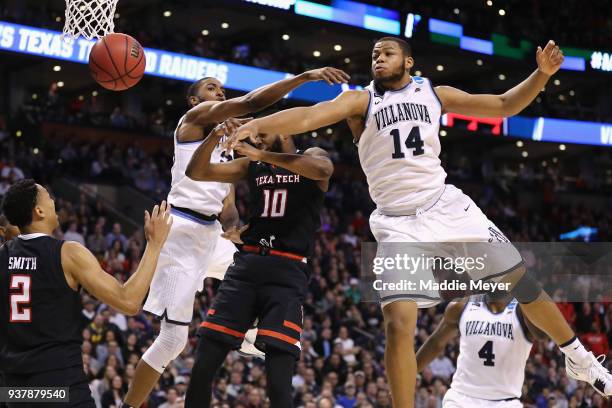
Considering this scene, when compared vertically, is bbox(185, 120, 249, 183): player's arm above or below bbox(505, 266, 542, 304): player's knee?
above

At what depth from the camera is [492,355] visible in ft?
28.0

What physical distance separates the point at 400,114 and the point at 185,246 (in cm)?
198

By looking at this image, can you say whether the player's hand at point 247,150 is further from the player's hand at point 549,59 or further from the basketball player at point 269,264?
the player's hand at point 549,59

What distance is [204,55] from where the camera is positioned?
83.9 feet

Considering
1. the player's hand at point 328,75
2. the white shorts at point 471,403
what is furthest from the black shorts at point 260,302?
the white shorts at point 471,403

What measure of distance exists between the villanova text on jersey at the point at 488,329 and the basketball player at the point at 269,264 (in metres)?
2.76

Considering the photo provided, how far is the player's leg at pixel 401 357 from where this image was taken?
600 centimetres

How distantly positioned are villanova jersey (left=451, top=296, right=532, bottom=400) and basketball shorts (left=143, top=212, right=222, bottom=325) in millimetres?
2824

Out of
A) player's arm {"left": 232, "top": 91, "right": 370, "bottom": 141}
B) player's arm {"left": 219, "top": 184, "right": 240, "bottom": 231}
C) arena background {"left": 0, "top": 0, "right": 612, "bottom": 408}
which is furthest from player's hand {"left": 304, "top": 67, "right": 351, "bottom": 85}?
arena background {"left": 0, "top": 0, "right": 612, "bottom": 408}

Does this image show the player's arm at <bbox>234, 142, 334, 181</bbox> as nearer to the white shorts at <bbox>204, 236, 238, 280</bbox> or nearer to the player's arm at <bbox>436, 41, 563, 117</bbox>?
the player's arm at <bbox>436, 41, 563, 117</bbox>

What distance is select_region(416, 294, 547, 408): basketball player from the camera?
851cm

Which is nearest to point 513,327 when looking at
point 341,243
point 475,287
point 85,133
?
point 475,287

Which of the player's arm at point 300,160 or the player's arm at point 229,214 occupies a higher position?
the player's arm at point 300,160

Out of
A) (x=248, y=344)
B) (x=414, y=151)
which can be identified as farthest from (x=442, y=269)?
(x=248, y=344)
